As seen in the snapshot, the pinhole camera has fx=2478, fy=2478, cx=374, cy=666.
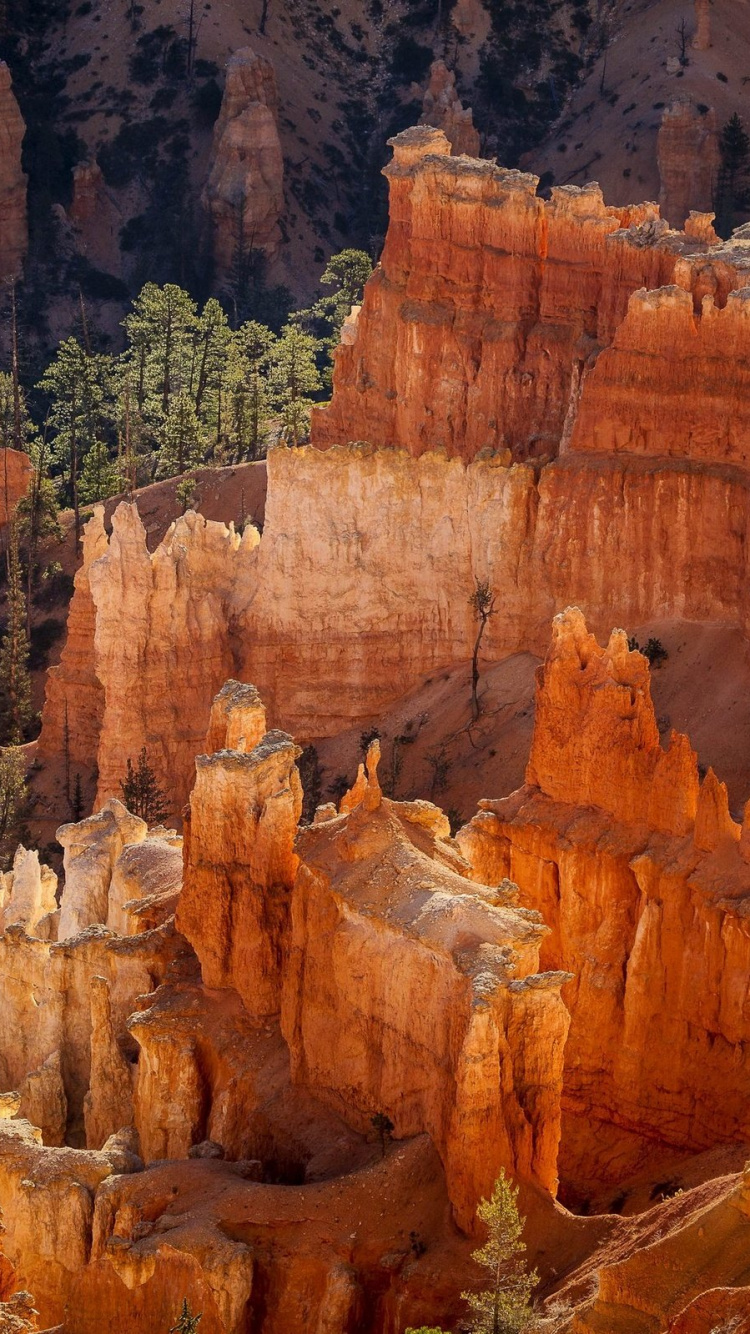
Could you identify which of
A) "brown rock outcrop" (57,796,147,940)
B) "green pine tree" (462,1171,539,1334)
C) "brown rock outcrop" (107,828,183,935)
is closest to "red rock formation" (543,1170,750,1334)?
"green pine tree" (462,1171,539,1334)

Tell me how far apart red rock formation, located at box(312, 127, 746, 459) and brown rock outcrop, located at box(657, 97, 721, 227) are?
38931mm

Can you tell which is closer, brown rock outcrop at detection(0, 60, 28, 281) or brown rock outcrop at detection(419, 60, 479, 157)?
brown rock outcrop at detection(419, 60, 479, 157)

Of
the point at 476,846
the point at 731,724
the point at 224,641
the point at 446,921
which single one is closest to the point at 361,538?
the point at 224,641

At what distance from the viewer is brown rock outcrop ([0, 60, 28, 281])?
111m

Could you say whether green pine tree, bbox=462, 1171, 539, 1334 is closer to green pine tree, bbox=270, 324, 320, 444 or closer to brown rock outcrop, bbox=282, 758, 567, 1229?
brown rock outcrop, bbox=282, 758, 567, 1229

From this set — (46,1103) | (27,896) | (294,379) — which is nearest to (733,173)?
(294,379)

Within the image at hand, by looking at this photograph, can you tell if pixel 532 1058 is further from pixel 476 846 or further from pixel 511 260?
pixel 511 260

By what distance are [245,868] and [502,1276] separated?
9392mm

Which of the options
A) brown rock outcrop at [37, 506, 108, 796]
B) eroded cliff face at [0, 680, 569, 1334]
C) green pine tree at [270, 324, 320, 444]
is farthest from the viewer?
green pine tree at [270, 324, 320, 444]

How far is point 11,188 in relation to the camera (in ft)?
365

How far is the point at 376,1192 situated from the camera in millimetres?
31484

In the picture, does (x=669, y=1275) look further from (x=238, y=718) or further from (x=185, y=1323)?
(x=238, y=718)

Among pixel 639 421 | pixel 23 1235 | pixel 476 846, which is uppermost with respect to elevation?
pixel 639 421

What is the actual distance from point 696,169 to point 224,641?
153 ft
